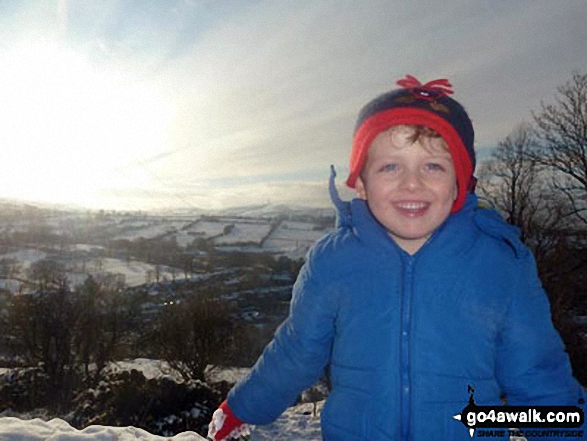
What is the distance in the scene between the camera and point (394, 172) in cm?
165

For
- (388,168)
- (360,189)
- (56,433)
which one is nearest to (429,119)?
(388,168)

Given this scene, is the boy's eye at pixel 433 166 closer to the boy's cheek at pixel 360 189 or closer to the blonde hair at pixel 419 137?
the blonde hair at pixel 419 137

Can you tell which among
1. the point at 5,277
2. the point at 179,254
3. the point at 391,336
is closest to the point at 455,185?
the point at 391,336

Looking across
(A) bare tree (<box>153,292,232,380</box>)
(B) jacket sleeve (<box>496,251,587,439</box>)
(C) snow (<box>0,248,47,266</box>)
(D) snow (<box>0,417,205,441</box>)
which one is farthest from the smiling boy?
(C) snow (<box>0,248,47,266</box>)

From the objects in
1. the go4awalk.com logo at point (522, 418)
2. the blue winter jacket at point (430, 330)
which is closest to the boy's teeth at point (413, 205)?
the blue winter jacket at point (430, 330)

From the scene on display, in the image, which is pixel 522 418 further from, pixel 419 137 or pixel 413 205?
pixel 419 137

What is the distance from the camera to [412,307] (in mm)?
1524

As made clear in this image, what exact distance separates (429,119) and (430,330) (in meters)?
0.73

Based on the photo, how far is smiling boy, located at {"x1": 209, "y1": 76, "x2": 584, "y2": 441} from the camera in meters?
1.46

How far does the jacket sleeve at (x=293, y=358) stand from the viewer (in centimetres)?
167

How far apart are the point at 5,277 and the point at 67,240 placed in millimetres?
21519

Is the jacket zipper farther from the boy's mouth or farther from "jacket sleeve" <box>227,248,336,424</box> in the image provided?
"jacket sleeve" <box>227,248,336,424</box>

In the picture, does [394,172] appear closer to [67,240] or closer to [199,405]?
[199,405]

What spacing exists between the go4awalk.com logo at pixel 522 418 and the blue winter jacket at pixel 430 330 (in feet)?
0.07
